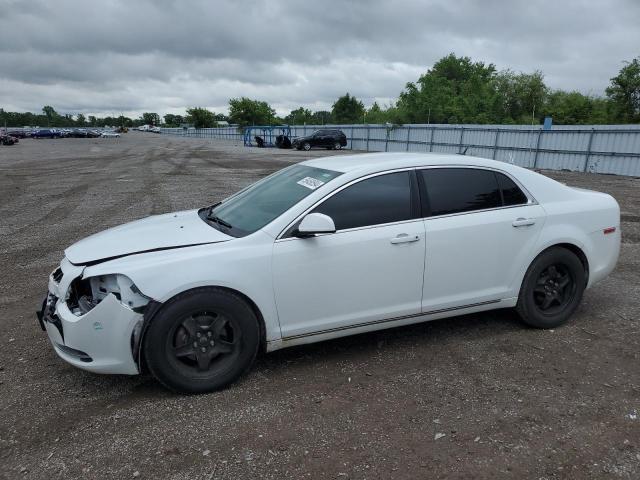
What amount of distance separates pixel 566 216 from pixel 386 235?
5.79 feet

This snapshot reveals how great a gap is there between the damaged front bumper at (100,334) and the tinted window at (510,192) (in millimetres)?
2982

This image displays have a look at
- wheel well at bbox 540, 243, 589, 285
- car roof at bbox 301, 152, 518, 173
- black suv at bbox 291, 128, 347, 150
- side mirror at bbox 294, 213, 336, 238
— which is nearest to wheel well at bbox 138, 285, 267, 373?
side mirror at bbox 294, 213, 336, 238

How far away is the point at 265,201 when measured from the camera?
3912 millimetres

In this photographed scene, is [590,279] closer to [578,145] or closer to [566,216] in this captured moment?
[566,216]

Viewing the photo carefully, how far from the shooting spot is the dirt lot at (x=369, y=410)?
103 inches

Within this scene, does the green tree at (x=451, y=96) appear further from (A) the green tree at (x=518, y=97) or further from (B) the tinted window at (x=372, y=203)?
(B) the tinted window at (x=372, y=203)

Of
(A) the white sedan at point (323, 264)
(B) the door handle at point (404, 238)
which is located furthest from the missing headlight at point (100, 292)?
(B) the door handle at point (404, 238)

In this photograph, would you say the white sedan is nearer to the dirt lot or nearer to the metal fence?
the dirt lot

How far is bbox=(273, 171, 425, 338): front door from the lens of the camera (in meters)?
3.34

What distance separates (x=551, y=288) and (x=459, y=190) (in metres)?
1.27

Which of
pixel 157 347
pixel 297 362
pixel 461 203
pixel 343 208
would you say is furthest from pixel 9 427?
pixel 461 203

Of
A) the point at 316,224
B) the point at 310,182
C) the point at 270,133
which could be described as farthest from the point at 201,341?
the point at 270,133

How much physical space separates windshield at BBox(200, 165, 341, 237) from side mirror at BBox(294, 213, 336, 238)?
309mm

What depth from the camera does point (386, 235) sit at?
11.6ft
